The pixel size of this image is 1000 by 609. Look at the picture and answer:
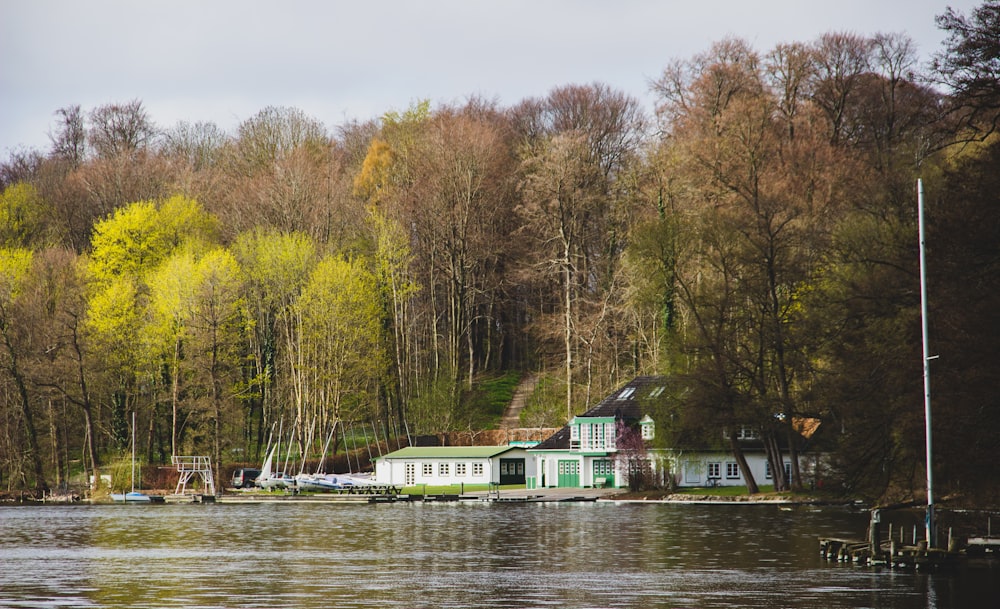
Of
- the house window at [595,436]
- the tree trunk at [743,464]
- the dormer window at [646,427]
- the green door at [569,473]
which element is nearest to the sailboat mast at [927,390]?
the tree trunk at [743,464]

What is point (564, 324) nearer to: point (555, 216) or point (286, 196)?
point (555, 216)

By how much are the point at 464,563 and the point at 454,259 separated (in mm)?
52549

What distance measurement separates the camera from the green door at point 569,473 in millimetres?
79812

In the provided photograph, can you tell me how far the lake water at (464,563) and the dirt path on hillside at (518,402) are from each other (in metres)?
27.3

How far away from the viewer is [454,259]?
88562mm

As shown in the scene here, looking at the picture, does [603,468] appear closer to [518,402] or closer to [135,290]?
[518,402]

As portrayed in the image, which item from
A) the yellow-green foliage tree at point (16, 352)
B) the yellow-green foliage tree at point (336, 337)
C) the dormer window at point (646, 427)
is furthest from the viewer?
the yellow-green foliage tree at point (336, 337)

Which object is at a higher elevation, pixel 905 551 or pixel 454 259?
pixel 454 259

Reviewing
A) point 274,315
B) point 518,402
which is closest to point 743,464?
point 518,402

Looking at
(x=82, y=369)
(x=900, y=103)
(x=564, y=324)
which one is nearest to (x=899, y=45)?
(x=900, y=103)

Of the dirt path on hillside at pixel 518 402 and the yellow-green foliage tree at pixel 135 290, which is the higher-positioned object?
the yellow-green foliage tree at pixel 135 290

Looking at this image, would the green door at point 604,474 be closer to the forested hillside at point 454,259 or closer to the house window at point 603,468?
the house window at point 603,468

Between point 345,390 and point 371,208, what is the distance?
629 inches

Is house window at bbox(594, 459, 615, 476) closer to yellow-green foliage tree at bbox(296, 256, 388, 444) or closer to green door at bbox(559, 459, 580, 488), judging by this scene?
green door at bbox(559, 459, 580, 488)
